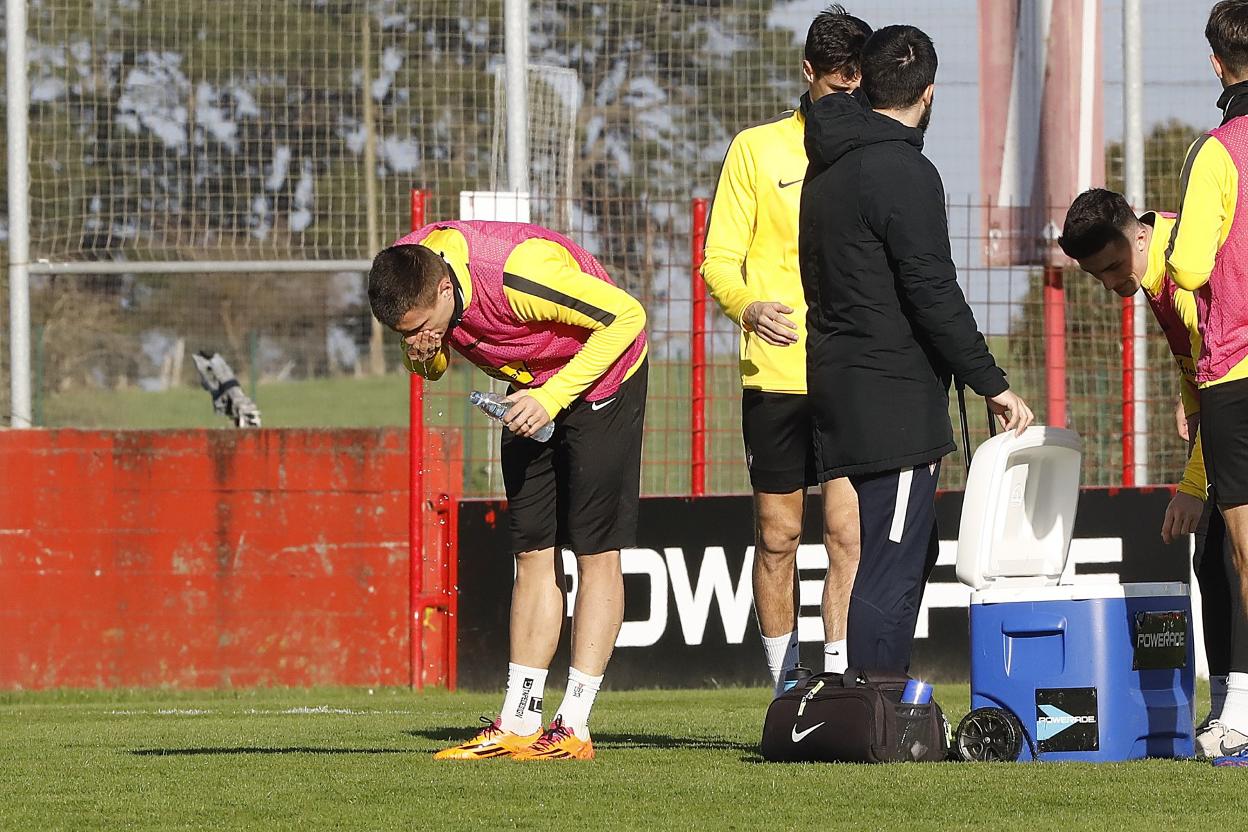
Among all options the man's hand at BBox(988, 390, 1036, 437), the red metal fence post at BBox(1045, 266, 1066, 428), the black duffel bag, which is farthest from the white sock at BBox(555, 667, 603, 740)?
the red metal fence post at BBox(1045, 266, 1066, 428)

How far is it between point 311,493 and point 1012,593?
535 centimetres

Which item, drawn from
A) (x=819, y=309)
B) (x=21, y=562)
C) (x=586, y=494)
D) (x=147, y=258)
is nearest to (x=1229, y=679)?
(x=819, y=309)

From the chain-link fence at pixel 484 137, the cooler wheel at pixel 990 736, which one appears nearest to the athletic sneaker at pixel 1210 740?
the cooler wheel at pixel 990 736

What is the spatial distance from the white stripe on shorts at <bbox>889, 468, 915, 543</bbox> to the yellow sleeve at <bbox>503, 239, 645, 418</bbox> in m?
0.88

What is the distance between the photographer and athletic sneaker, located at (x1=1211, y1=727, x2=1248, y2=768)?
4789 mm

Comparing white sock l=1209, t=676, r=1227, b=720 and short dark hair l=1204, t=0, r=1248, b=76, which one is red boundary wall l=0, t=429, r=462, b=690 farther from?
short dark hair l=1204, t=0, r=1248, b=76

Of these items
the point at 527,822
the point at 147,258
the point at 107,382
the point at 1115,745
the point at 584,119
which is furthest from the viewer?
the point at 107,382

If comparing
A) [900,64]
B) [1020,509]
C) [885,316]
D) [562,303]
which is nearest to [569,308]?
[562,303]

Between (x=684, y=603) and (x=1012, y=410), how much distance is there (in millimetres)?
4418

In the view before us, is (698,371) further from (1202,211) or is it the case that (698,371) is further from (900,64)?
(1202,211)

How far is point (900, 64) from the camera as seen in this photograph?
197 inches

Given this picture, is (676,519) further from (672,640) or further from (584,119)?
(584,119)

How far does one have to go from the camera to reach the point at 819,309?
5.08 m

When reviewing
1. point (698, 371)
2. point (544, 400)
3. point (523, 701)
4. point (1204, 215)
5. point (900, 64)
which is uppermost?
point (900, 64)
